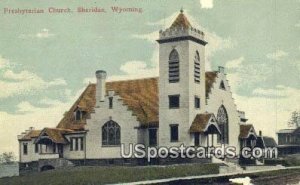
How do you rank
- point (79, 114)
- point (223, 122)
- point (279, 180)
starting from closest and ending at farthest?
point (279, 180), point (223, 122), point (79, 114)

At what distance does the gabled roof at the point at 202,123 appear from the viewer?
24864mm

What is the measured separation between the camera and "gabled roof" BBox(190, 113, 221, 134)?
2486cm

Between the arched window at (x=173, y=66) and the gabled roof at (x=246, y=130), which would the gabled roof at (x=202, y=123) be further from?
the gabled roof at (x=246, y=130)

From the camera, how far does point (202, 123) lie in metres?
25.2

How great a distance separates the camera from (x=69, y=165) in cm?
2716

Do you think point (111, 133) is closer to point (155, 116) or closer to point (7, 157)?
point (155, 116)

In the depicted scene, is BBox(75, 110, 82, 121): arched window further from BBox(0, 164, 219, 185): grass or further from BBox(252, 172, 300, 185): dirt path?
BBox(252, 172, 300, 185): dirt path

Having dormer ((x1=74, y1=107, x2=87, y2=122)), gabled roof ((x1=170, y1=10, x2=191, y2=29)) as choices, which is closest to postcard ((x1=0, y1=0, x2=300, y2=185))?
gabled roof ((x1=170, y1=10, x2=191, y2=29))

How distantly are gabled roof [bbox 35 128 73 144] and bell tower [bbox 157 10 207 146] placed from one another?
4402 mm

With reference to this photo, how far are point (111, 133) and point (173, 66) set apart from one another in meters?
3.67

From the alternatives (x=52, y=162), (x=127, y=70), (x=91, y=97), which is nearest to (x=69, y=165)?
(x=52, y=162)

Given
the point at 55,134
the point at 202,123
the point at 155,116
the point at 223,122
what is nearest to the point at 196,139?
the point at 202,123

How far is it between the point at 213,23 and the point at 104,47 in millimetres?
3308

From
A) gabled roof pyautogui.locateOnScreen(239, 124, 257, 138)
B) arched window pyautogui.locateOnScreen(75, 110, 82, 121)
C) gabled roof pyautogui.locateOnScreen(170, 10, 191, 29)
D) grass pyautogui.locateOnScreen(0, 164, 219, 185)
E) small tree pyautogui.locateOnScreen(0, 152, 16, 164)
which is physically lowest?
grass pyautogui.locateOnScreen(0, 164, 219, 185)
